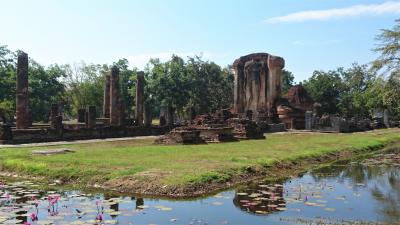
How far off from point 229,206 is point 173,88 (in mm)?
47267

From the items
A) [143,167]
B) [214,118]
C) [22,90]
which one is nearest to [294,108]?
[214,118]

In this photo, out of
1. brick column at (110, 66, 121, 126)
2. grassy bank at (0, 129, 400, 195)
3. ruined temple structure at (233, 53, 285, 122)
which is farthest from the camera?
ruined temple structure at (233, 53, 285, 122)

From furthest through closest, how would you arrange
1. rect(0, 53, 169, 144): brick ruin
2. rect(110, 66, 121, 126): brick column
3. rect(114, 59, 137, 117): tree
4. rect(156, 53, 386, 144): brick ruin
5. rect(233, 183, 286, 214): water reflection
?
1. rect(114, 59, 137, 117): tree
2. rect(156, 53, 386, 144): brick ruin
3. rect(110, 66, 121, 126): brick column
4. rect(0, 53, 169, 144): brick ruin
5. rect(233, 183, 286, 214): water reflection

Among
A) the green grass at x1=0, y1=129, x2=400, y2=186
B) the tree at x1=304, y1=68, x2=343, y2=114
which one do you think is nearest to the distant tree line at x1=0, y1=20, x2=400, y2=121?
the tree at x1=304, y1=68, x2=343, y2=114

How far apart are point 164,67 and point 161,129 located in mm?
24724

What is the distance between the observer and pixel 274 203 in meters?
10.2

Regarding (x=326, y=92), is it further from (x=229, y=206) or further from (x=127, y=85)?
(x=229, y=206)

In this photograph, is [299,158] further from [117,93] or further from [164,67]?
[164,67]

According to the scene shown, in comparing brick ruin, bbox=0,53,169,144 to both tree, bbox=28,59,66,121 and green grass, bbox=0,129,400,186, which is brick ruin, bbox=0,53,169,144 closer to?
green grass, bbox=0,129,400,186

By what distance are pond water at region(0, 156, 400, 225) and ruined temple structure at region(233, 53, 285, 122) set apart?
113ft

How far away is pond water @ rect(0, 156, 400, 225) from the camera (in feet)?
28.4

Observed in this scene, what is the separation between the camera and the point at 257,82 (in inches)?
1908

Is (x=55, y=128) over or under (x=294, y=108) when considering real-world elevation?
under

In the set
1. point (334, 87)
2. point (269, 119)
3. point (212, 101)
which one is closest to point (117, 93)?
point (269, 119)
